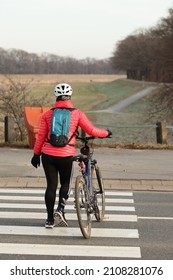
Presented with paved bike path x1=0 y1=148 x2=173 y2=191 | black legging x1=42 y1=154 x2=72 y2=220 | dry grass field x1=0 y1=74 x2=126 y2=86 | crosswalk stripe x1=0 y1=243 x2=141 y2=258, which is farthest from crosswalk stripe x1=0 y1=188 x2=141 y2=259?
dry grass field x1=0 y1=74 x2=126 y2=86

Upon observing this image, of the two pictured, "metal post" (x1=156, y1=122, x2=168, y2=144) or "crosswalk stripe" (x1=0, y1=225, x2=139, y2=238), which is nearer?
"crosswalk stripe" (x1=0, y1=225, x2=139, y2=238)

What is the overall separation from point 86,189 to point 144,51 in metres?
123

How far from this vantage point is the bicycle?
642 cm

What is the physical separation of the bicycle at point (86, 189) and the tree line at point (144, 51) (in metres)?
49.5

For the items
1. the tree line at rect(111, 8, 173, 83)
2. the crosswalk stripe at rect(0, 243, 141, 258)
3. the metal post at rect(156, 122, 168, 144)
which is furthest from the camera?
the tree line at rect(111, 8, 173, 83)

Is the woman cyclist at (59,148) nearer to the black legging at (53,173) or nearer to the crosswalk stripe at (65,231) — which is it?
the black legging at (53,173)

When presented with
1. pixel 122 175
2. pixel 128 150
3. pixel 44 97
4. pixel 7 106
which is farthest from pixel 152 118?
pixel 122 175

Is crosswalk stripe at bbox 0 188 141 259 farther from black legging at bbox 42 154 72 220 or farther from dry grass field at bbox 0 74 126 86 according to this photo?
dry grass field at bbox 0 74 126 86

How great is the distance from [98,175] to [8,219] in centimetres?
149

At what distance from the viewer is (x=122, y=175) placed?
1076cm

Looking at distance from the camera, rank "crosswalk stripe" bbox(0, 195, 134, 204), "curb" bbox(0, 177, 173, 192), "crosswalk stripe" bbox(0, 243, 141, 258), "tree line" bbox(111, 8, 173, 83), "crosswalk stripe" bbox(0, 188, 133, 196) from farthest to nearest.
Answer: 1. "tree line" bbox(111, 8, 173, 83)
2. "curb" bbox(0, 177, 173, 192)
3. "crosswalk stripe" bbox(0, 188, 133, 196)
4. "crosswalk stripe" bbox(0, 195, 134, 204)
5. "crosswalk stripe" bbox(0, 243, 141, 258)

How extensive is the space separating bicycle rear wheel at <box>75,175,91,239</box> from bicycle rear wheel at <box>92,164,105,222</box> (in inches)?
12.8

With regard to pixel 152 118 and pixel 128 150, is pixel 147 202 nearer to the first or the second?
pixel 128 150

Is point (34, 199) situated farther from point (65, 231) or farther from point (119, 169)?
point (119, 169)
